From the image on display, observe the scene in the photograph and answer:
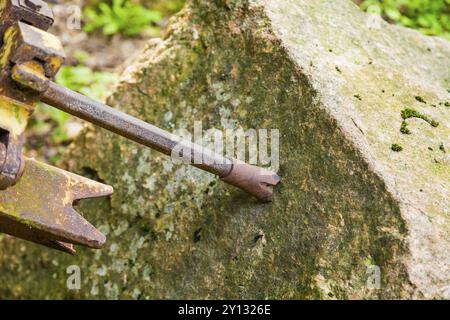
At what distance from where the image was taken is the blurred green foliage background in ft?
13.3

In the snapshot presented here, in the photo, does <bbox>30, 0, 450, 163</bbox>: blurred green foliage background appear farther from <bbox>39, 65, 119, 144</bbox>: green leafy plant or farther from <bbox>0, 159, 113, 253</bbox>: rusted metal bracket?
<bbox>0, 159, 113, 253</bbox>: rusted metal bracket

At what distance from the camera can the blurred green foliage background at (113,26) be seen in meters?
4.05

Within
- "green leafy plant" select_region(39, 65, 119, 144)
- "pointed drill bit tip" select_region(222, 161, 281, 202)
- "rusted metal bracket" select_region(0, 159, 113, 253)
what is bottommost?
"green leafy plant" select_region(39, 65, 119, 144)

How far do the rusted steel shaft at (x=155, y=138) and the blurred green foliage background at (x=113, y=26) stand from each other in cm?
129

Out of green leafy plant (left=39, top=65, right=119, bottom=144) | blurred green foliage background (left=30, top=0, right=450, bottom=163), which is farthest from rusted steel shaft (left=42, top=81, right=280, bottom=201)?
green leafy plant (left=39, top=65, right=119, bottom=144)

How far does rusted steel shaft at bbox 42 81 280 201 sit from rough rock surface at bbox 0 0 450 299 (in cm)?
11

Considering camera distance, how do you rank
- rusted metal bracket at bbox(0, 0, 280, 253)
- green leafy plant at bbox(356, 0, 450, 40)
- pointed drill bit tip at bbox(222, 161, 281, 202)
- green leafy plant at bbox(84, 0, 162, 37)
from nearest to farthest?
rusted metal bracket at bbox(0, 0, 280, 253), pointed drill bit tip at bbox(222, 161, 281, 202), green leafy plant at bbox(356, 0, 450, 40), green leafy plant at bbox(84, 0, 162, 37)

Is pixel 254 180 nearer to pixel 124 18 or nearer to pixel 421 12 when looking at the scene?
pixel 421 12

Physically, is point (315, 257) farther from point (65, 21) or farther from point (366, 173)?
point (65, 21)

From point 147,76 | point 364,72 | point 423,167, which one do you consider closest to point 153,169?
point 147,76

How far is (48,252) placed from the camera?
10.1ft

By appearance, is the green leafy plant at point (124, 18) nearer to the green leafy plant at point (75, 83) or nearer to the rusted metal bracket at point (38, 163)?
the green leafy plant at point (75, 83)

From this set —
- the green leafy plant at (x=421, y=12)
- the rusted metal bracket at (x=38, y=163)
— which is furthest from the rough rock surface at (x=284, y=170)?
the green leafy plant at (x=421, y=12)
